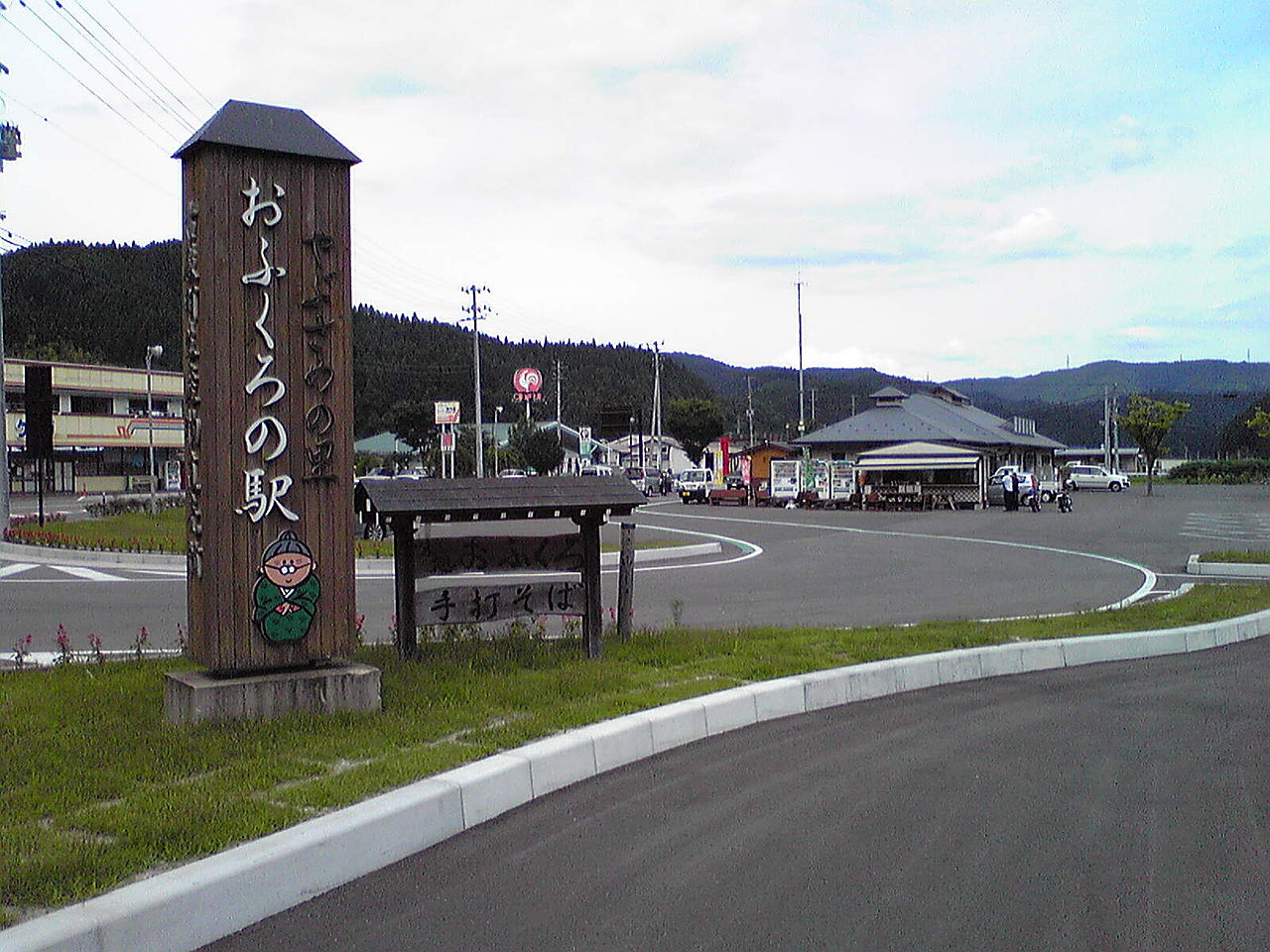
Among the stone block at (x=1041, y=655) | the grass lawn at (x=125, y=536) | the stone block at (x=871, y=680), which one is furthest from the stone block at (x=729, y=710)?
the grass lawn at (x=125, y=536)

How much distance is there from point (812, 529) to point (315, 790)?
28540 millimetres

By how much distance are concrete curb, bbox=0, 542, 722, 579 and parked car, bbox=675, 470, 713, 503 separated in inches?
1169

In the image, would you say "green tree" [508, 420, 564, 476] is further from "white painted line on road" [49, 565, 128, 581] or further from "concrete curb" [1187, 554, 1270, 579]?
"concrete curb" [1187, 554, 1270, 579]

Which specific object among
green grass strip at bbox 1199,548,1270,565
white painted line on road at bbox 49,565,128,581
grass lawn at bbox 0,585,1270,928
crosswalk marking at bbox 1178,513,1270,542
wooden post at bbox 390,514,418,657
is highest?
wooden post at bbox 390,514,418,657

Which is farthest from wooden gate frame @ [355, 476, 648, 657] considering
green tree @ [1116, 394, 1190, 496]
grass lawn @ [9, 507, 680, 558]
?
green tree @ [1116, 394, 1190, 496]

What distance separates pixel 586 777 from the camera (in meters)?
6.42

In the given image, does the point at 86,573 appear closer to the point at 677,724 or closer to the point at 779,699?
the point at 779,699

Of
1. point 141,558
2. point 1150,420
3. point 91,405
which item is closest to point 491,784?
point 141,558

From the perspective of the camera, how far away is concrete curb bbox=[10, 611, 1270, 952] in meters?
4.07

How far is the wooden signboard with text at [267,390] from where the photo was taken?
6.87m

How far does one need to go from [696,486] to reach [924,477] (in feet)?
39.4

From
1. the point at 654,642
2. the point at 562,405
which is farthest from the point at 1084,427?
the point at 654,642

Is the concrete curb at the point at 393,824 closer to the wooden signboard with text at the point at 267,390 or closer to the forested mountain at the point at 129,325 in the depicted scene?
the wooden signboard with text at the point at 267,390

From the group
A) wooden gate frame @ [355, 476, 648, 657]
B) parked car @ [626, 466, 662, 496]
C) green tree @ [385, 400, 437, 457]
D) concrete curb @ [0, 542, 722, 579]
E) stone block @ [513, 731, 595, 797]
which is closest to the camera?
stone block @ [513, 731, 595, 797]
